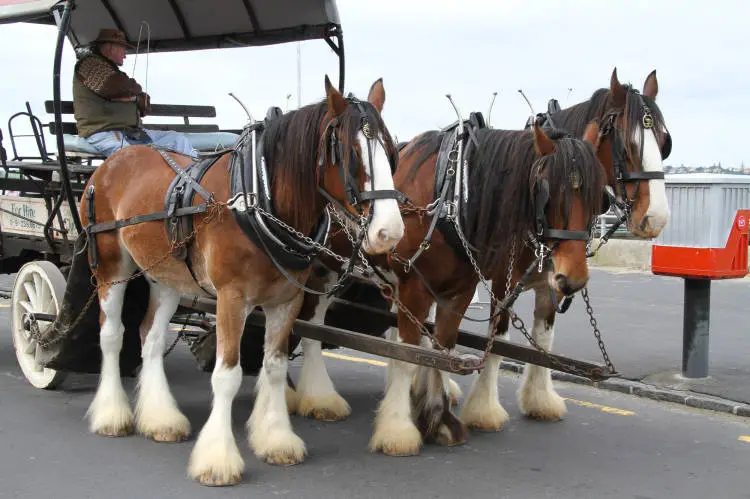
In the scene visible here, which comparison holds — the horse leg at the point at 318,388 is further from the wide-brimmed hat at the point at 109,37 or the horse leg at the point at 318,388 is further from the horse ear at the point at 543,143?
the wide-brimmed hat at the point at 109,37

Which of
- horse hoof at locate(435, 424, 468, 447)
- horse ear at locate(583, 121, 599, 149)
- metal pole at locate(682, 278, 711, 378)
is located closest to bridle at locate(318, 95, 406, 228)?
horse ear at locate(583, 121, 599, 149)

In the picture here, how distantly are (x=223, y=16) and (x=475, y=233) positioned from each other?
357 cm

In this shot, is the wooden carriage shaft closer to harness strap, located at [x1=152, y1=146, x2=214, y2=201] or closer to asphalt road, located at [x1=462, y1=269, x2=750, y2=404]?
harness strap, located at [x1=152, y1=146, x2=214, y2=201]

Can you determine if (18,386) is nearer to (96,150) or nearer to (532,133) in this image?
(96,150)

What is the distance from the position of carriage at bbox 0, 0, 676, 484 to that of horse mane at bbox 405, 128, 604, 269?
0.17ft

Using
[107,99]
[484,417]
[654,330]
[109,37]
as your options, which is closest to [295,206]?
[484,417]

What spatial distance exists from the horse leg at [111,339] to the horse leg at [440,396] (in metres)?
1.96

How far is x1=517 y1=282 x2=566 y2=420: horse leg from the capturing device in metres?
5.70

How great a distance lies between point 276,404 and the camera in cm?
489

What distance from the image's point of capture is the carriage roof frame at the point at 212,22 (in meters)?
6.85

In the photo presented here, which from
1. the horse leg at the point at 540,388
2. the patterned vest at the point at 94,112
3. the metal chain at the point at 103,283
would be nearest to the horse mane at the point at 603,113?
the horse leg at the point at 540,388

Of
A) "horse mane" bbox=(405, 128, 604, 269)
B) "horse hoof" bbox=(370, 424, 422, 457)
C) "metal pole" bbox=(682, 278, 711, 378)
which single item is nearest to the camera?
"horse mane" bbox=(405, 128, 604, 269)

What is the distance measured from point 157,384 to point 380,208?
2.32 meters

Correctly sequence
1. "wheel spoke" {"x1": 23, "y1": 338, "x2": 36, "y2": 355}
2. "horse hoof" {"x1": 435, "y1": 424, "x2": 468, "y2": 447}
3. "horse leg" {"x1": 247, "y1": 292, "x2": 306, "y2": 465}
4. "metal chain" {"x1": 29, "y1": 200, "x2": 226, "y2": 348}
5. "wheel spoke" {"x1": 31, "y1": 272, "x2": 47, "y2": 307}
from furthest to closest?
1. "wheel spoke" {"x1": 23, "y1": 338, "x2": 36, "y2": 355}
2. "wheel spoke" {"x1": 31, "y1": 272, "x2": 47, "y2": 307}
3. "horse hoof" {"x1": 435, "y1": 424, "x2": 468, "y2": 447}
4. "horse leg" {"x1": 247, "y1": 292, "x2": 306, "y2": 465}
5. "metal chain" {"x1": 29, "y1": 200, "x2": 226, "y2": 348}
